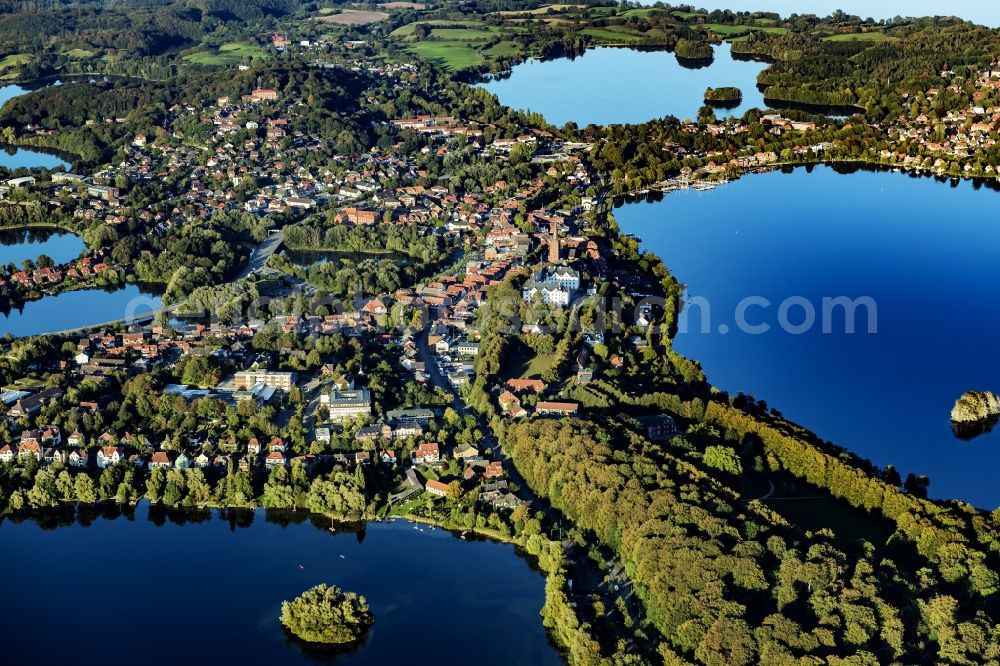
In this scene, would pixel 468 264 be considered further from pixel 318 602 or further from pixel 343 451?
pixel 318 602

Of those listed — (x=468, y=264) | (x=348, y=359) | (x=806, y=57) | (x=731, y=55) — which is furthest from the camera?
(x=731, y=55)

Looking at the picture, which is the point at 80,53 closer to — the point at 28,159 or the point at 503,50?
the point at 28,159

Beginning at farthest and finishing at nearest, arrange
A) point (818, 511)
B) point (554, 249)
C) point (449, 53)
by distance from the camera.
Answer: point (449, 53), point (554, 249), point (818, 511)

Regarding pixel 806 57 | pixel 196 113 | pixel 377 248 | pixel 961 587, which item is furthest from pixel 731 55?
pixel 961 587

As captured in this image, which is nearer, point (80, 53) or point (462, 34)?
point (80, 53)

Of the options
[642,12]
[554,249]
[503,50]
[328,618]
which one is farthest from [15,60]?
[328,618]

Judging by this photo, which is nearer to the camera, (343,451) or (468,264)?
(343,451)

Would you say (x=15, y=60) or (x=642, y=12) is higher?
(x=642, y=12)

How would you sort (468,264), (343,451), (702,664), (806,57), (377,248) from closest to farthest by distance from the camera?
1. (702,664)
2. (343,451)
3. (468,264)
4. (377,248)
5. (806,57)

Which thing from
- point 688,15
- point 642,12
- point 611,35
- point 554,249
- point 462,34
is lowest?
point 554,249
